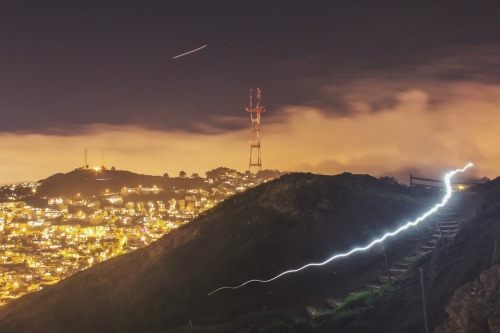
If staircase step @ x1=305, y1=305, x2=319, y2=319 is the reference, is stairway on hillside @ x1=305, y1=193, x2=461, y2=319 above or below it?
above

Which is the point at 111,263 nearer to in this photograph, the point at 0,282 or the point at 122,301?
the point at 122,301

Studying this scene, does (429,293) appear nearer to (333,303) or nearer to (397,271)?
(333,303)

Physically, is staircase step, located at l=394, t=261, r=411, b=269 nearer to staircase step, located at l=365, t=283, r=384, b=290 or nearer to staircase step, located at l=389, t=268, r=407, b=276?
staircase step, located at l=389, t=268, r=407, b=276

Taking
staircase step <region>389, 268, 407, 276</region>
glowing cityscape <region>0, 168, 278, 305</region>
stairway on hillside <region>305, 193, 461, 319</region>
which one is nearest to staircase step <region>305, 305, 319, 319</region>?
stairway on hillside <region>305, 193, 461, 319</region>

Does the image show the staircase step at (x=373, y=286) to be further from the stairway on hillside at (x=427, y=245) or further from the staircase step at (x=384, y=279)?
the staircase step at (x=384, y=279)

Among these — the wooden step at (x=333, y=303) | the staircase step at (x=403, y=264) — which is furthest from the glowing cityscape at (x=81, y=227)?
the wooden step at (x=333, y=303)

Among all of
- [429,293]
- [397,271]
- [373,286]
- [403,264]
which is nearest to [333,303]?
[373,286]

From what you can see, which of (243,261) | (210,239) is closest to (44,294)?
(210,239)
